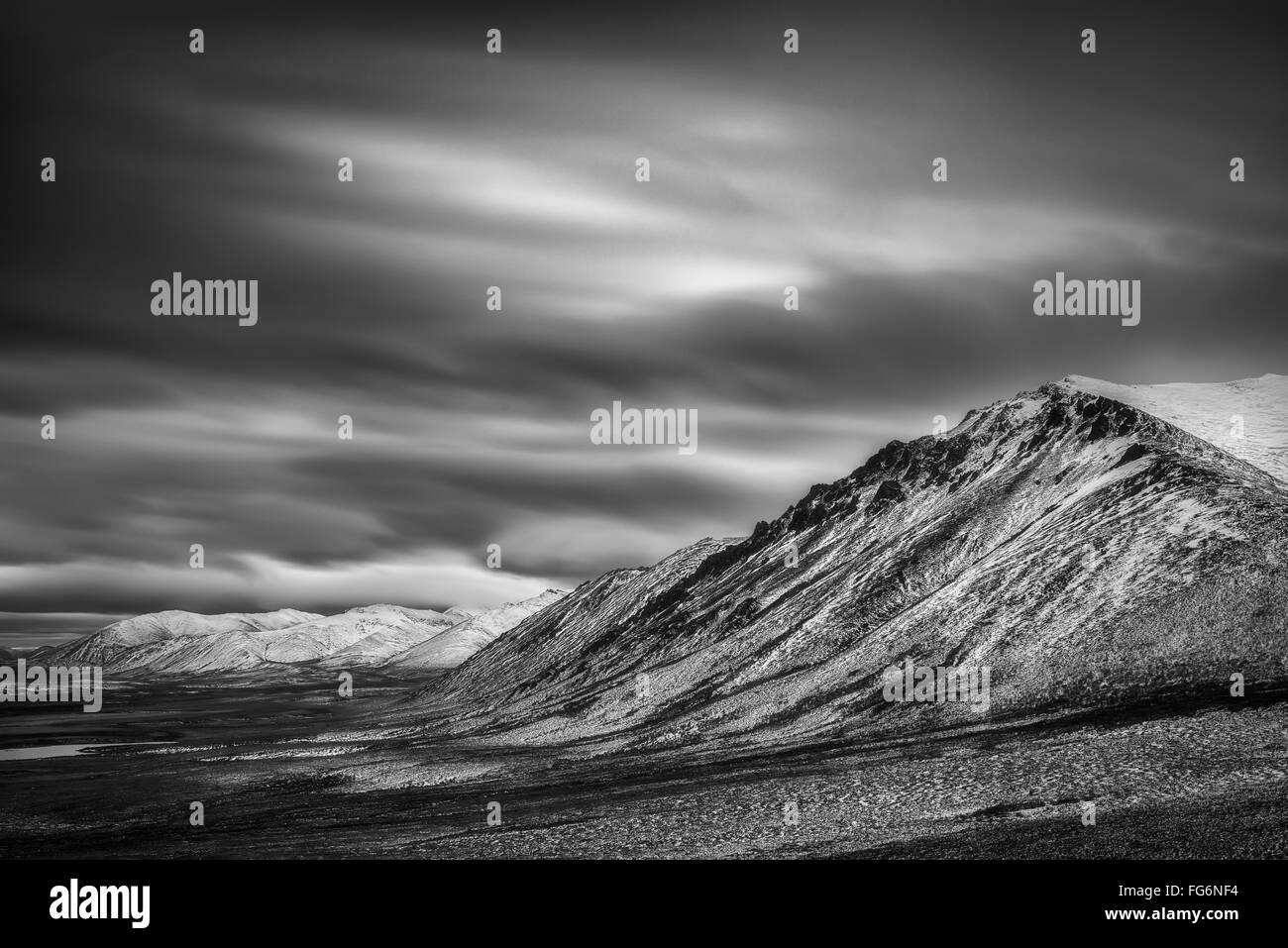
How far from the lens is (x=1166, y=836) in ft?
146

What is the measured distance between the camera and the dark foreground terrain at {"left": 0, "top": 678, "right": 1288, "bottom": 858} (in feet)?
160

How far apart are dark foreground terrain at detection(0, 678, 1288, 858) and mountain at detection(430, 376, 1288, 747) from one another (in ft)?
41.4

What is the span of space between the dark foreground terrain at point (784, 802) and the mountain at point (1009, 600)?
1261 cm

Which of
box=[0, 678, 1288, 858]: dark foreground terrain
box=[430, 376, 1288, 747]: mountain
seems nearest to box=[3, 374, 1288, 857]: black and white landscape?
box=[0, 678, 1288, 858]: dark foreground terrain

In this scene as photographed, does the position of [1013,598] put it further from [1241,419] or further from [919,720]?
[1241,419]

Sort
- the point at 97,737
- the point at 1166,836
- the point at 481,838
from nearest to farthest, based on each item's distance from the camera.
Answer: the point at 1166,836, the point at 481,838, the point at 97,737

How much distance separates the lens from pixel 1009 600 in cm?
11438
